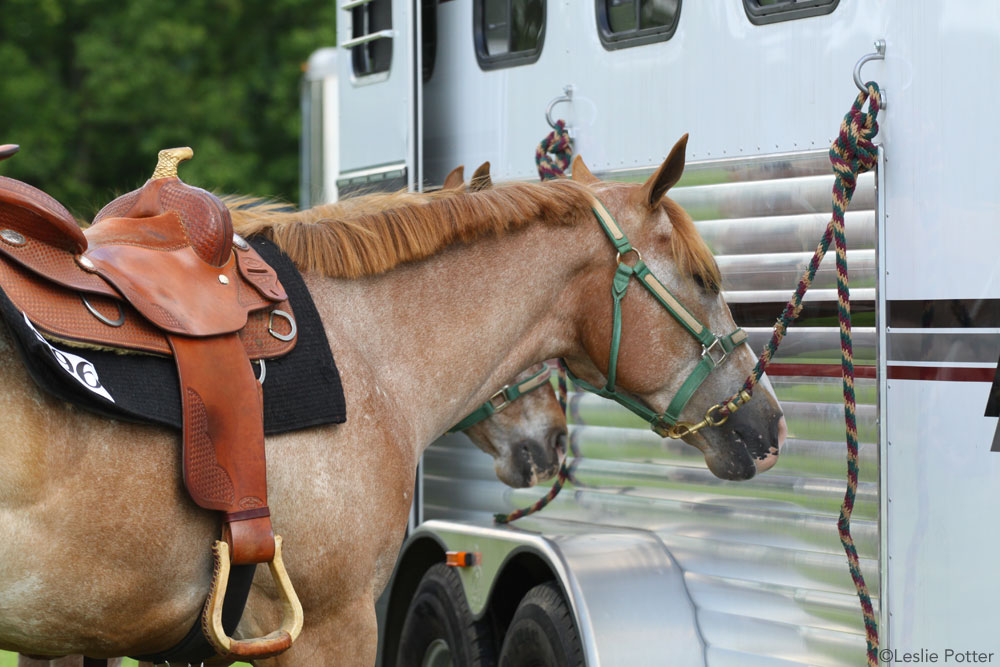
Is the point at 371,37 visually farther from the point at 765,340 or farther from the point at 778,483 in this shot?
the point at 778,483

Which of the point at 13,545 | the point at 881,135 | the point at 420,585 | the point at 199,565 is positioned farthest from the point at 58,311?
the point at 420,585

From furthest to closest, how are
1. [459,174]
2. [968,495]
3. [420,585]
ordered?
[420,585]
[459,174]
[968,495]

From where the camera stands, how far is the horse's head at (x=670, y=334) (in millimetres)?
3188

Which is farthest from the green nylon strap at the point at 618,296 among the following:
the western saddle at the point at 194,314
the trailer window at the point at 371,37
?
the trailer window at the point at 371,37

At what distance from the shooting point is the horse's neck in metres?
3.01

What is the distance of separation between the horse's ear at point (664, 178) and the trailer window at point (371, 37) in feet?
6.86

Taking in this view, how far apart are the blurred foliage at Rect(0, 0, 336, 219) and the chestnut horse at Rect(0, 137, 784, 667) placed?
47.1ft

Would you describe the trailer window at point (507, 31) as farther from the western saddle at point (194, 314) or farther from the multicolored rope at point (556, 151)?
the western saddle at point (194, 314)

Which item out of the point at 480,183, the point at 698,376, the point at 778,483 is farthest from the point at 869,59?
the point at 778,483

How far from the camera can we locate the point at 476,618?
4203mm

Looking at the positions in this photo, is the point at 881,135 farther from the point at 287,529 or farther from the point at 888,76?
the point at 287,529

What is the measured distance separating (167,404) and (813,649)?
1.97m

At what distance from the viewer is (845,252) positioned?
320cm

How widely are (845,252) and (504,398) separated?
3.86 feet
